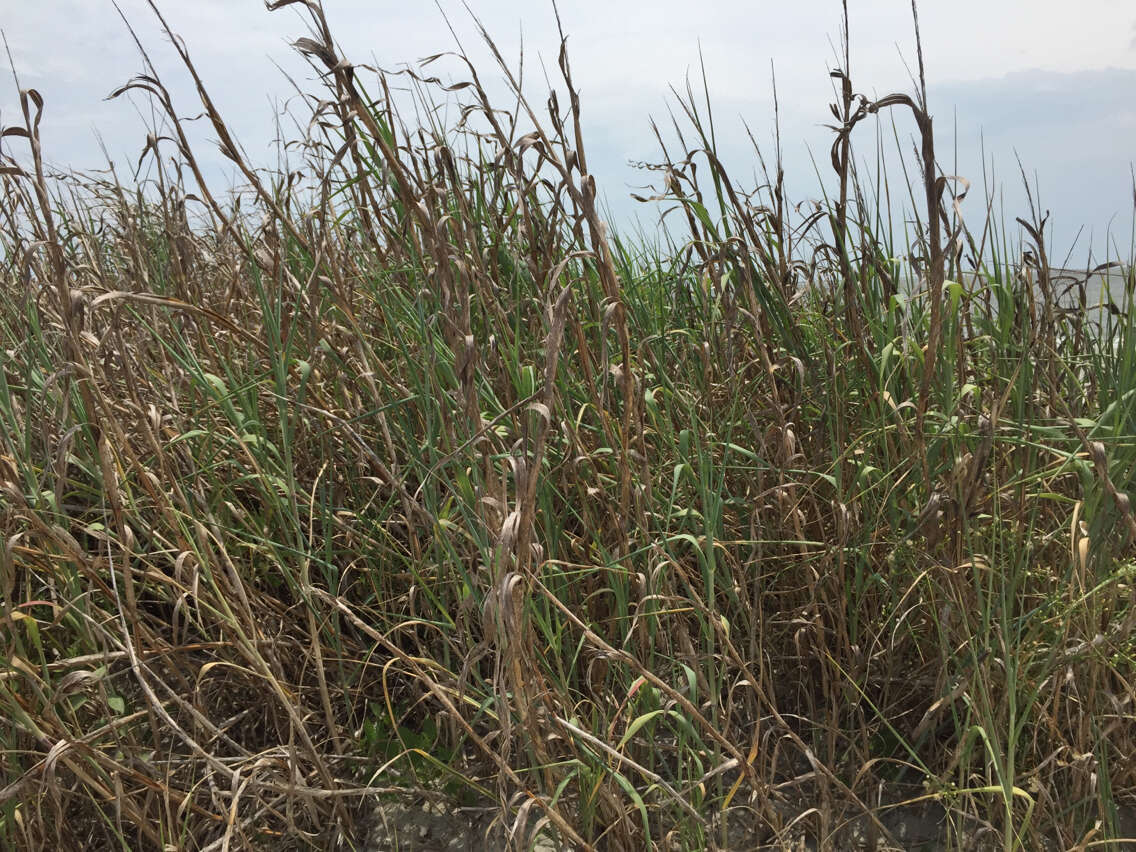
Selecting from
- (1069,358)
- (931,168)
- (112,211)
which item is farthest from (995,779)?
(112,211)

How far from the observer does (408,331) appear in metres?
1.96

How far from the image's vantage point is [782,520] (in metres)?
1.72

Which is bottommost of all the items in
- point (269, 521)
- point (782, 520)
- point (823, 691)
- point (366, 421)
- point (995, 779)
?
point (995, 779)

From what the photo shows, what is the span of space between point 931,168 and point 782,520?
0.66m

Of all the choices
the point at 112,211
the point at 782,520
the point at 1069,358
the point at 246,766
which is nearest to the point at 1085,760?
the point at 782,520

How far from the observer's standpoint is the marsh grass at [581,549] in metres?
1.41

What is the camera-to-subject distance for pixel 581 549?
5.50 ft

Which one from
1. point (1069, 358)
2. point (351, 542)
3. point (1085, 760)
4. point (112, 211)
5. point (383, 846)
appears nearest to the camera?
point (1085, 760)

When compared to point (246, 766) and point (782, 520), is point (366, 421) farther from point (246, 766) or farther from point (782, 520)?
point (782, 520)

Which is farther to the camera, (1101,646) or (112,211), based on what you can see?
(112,211)

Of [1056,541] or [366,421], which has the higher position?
[366,421]

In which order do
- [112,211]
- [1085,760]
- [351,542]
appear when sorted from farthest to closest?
[112,211] < [351,542] < [1085,760]

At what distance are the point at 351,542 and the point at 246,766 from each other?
49 centimetres

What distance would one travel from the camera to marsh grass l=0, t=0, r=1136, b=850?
4.63ft
